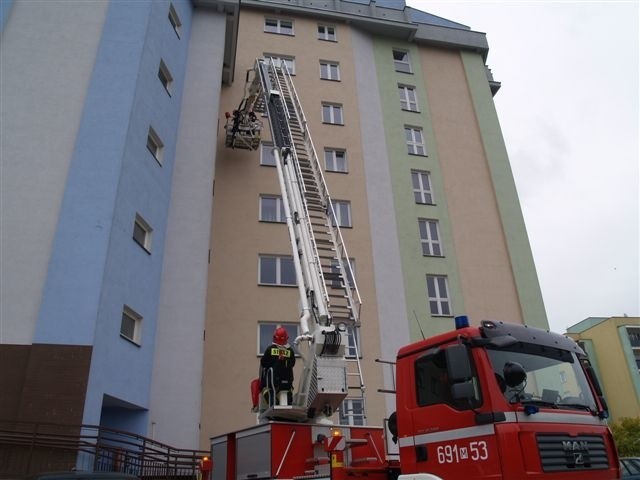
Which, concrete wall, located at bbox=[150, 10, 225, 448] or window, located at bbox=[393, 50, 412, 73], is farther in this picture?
window, located at bbox=[393, 50, 412, 73]

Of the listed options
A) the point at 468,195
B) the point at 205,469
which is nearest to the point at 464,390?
the point at 205,469

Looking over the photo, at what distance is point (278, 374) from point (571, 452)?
4.44m

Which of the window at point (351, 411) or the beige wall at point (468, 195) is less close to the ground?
the beige wall at point (468, 195)

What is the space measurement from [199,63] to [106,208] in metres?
9.73

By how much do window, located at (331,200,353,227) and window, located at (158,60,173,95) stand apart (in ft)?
23.4

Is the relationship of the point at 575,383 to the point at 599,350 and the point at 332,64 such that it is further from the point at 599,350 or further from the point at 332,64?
the point at 599,350

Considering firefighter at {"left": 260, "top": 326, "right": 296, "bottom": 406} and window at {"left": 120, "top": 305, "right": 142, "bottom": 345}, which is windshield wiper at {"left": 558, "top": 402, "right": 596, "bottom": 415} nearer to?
firefighter at {"left": 260, "top": 326, "right": 296, "bottom": 406}

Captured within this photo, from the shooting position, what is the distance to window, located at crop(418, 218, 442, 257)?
69.9 feet

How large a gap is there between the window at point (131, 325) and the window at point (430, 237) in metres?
11.2

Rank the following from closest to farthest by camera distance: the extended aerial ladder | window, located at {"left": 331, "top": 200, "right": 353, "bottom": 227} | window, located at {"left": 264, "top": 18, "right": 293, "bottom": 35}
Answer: the extended aerial ladder < window, located at {"left": 331, "top": 200, "right": 353, "bottom": 227} < window, located at {"left": 264, "top": 18, "right": 293, "bottom": 35}

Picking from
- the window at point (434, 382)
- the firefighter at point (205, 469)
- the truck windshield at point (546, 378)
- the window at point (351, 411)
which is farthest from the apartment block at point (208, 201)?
the truck windshield at point (546, 378)

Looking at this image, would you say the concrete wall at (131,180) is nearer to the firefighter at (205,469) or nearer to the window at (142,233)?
the window at (142,233)

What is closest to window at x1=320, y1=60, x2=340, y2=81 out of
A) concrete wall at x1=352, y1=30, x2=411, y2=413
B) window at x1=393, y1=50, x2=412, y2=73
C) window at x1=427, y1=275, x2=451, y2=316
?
concrete wall at x1=352, y1=30, x2=411, y2=413

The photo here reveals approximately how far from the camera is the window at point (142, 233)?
1520 centimetres
